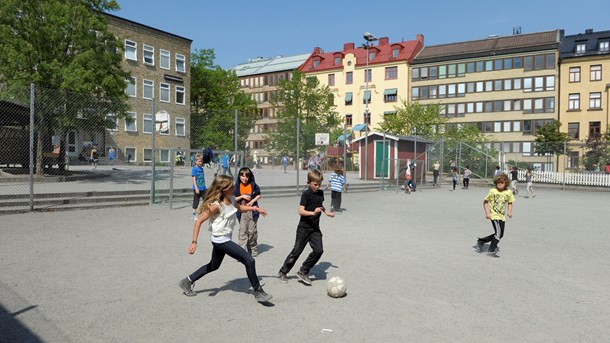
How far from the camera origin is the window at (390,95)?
6706 cm

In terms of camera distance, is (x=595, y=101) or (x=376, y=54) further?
(x=376, y=54)

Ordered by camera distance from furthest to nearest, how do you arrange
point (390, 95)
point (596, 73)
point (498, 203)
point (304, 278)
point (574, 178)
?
1. point (390, 95)
2. point (596, 73)
3. point (574, 178)
4. point (498, 203)
5. point (304, 278)

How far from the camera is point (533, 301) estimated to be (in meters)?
5.40

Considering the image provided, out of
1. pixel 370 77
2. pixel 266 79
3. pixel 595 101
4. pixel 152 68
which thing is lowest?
pixel 595 101

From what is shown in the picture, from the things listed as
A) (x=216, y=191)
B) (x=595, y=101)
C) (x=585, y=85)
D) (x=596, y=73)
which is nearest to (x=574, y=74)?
(x=585, y=85)

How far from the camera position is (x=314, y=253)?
19.8ft

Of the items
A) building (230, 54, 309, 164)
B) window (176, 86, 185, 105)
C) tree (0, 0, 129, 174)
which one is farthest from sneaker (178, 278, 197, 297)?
building (230, 54, 309, 164)

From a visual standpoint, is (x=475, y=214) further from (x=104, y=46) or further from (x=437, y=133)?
(x=437, y=133)

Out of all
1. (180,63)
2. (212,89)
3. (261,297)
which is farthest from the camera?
(212,89)

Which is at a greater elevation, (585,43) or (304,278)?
(585,43)

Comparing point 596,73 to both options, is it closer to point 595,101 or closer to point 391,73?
point 595,101

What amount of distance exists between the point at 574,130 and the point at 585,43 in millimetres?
10461

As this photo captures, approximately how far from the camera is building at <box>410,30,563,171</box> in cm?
5681

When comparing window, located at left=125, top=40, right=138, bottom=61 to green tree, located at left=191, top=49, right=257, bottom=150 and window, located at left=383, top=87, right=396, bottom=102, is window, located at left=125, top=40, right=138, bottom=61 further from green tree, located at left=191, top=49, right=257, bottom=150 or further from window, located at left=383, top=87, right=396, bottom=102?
window, located at left=383, top=87, right=396, bottom=102
